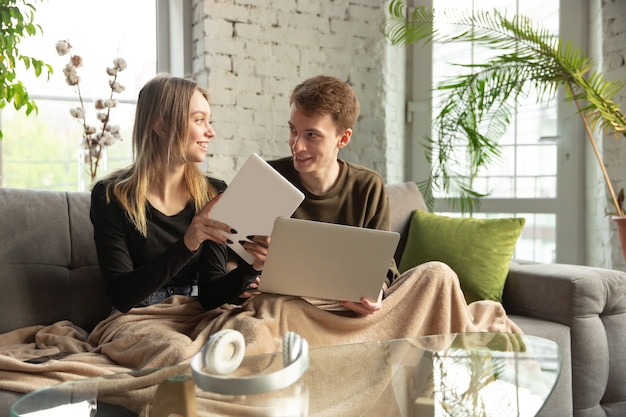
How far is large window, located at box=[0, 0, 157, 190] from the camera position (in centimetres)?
363

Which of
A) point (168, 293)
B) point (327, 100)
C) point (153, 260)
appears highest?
point (327, 100)

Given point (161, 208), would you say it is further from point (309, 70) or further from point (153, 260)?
point (309, 70)

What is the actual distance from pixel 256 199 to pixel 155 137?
0.64 m

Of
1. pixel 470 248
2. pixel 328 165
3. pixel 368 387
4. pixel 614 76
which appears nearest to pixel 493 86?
pixel 614 76

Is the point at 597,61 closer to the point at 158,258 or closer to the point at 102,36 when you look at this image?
the point at 102,36

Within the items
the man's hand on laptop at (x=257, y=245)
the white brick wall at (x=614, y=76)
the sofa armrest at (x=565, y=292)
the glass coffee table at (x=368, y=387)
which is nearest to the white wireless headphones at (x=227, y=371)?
the glass coffee table at (x=368, y=387)

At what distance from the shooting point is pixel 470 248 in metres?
→ 2.69

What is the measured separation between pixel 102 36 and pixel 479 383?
10.2 feet

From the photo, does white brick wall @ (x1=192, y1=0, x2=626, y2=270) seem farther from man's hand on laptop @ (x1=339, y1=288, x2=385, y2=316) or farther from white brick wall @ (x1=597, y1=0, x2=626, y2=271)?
man's hand on laptop @ (x1=339, y1=288, x2=385, y2=316)

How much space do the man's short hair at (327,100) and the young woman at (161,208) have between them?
31 centimetres

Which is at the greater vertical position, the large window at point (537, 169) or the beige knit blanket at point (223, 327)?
the large window at point (537, 169)

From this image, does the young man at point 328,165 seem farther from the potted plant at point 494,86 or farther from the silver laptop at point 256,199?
the potted plant at point 494,86

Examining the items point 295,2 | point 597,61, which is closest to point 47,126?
point 295,2

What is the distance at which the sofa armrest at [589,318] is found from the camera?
245 centimetres
